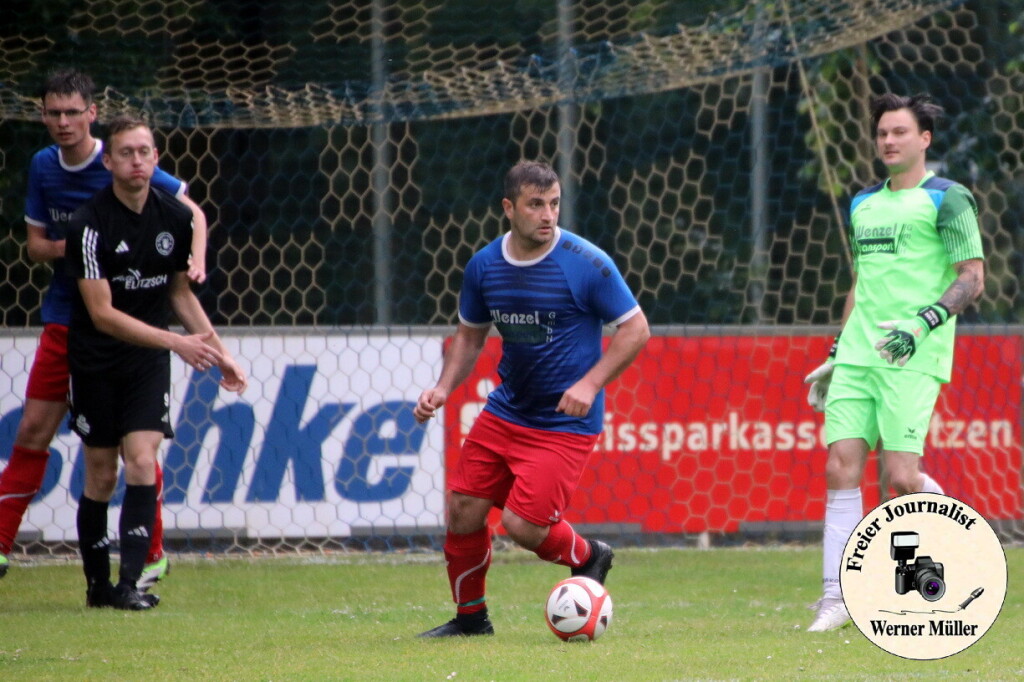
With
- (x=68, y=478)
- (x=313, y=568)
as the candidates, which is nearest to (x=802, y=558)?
(x=313, y=568)

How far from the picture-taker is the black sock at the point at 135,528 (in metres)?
5.98

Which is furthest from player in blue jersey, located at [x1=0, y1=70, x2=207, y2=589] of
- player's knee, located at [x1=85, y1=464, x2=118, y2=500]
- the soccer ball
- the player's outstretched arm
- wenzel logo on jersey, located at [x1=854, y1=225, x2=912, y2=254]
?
the player's outstretched arm

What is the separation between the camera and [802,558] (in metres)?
7.81

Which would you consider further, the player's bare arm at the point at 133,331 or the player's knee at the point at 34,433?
the player's knee at the point at 34,433

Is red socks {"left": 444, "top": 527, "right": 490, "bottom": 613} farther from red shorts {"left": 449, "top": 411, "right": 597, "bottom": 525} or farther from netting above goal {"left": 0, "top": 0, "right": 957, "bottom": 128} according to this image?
netting above goal {"left": 0, "top": 0, "right": 957, "bottom": 128}

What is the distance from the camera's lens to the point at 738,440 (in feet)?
27.0

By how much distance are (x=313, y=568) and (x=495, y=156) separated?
3.24m

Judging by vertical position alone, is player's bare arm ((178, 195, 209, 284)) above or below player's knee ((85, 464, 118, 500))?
above

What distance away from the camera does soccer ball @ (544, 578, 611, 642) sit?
16.6ft

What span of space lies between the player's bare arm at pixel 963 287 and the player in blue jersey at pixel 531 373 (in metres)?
1.08

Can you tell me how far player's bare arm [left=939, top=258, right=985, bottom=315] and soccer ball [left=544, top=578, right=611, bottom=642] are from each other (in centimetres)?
159

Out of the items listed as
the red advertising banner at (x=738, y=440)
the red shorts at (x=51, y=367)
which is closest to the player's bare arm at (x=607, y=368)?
the red shorts at (x=51, y=367)

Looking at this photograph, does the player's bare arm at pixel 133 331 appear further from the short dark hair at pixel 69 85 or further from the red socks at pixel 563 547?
the red socks at pixel 563 547

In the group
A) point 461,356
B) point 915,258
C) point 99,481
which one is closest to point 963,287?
point 915,258
